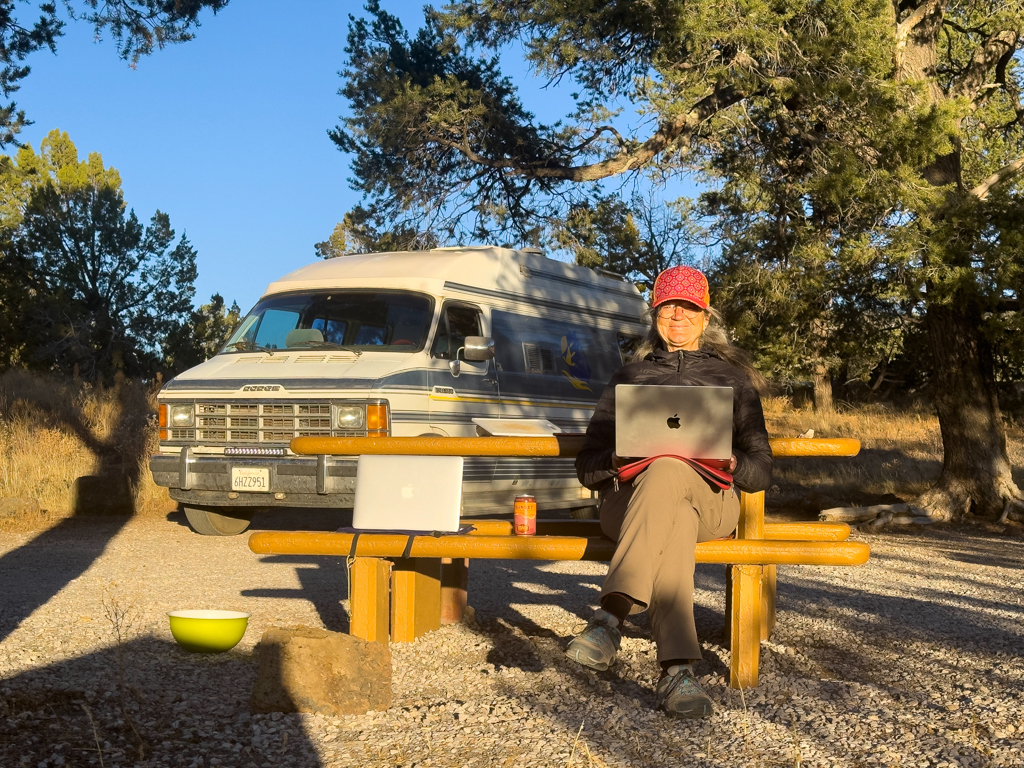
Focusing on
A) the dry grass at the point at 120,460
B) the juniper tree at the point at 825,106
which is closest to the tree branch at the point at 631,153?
the juniper tree at the point at 825,106

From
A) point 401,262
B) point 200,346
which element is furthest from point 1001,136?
point 200,346

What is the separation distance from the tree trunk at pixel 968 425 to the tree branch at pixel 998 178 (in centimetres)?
142

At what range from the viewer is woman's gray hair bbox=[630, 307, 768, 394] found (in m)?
4.87

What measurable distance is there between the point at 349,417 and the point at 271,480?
35.9 inches

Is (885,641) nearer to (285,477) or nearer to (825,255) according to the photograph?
(285,477)

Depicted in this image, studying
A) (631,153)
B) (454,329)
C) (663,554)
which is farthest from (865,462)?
(663,554)

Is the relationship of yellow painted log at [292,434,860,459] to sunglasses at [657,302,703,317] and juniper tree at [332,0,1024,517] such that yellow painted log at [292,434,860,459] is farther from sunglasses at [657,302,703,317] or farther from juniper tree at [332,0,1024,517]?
juniper tree at [332,0,1024,517]

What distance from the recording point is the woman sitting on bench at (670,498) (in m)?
4.04

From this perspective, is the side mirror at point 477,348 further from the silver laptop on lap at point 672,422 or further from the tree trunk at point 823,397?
the tree trunk at point 823,397

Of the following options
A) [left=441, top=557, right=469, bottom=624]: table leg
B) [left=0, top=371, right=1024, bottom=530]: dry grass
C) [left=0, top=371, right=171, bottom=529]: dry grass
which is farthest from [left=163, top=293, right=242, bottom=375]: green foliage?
[left=441, top=557, right=469, bottom=624]: table leg

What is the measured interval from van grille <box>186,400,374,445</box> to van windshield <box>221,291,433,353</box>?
653 mm

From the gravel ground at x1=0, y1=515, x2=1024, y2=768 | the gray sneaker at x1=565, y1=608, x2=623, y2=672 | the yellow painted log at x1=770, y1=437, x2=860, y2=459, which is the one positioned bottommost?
the gravel ground at x1=0, y1=515, x2=1024, y2=768

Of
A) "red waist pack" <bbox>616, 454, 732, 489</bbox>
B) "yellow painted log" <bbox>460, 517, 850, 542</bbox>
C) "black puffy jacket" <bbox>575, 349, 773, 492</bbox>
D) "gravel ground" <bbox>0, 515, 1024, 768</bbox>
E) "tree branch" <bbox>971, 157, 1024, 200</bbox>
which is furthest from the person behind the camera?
"tree branch" <bbox>971, 157, 1024, 200</bbox>

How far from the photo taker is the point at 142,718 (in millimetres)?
3863
